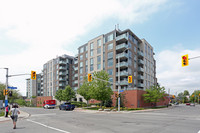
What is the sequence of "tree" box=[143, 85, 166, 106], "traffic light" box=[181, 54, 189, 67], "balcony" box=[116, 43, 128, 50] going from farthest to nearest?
1. "balcony" box=[116, 43, 128, 50]
2. "tree" box=[143, 85, 166, 106]
3. "traffic light" box=[181, 54, 189, 67]

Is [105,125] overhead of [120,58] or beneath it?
beneath

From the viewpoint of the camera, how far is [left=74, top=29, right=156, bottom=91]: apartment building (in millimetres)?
46750

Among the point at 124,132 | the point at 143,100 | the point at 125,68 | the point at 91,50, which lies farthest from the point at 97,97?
the point at 91,50

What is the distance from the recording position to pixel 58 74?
76375mm

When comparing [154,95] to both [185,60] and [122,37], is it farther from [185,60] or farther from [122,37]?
[185,60]

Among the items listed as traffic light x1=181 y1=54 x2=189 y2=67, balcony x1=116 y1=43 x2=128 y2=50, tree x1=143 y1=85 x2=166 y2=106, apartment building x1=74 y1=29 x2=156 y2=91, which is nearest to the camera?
traffic light x1=181 y1=54 x2=189 y2=67

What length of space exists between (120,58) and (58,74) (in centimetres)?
3947

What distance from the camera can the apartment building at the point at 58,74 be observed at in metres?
76.0

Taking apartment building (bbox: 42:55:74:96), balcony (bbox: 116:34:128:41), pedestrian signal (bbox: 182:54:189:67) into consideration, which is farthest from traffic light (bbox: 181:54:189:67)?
apartment building (bbox: 42:55:74:96)

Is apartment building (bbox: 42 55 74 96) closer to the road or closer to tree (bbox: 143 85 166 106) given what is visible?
tree (bbox: 143 85 166 106)

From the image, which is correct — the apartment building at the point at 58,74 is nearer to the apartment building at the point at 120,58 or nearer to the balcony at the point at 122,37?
the apartment building at the point at 120,58

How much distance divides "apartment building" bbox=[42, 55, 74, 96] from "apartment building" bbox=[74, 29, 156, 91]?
15.5m

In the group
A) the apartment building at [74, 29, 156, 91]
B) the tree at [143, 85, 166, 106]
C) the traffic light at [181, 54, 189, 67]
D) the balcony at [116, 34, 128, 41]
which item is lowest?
the tree at [143, 85, 166, 106]

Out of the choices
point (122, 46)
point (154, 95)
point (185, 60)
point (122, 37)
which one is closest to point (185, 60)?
point (185, 60)
